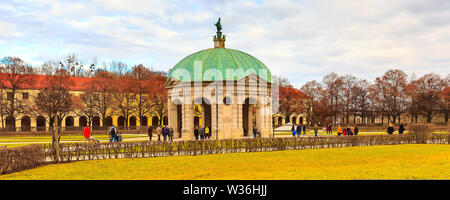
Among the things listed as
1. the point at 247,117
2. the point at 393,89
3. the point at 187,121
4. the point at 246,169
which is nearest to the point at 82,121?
the point at 247,117

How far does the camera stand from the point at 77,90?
79.8 metres

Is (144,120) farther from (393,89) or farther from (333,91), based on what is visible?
(393,89)

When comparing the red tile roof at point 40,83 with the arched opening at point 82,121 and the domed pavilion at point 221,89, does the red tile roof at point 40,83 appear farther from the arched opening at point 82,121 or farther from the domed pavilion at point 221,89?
the domed pavilion at point 221,89

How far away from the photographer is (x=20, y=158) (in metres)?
17.8

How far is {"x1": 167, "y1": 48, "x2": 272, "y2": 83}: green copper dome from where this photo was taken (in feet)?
134

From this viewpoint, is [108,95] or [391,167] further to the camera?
[108,95]

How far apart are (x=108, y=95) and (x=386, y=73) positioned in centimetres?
5770

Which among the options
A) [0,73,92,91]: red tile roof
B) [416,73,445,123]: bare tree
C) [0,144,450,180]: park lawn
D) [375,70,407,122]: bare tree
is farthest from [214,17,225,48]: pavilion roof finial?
[416,73,445,123]: bare tree

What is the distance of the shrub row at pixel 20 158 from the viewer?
662 inches

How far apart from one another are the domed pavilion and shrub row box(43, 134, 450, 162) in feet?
40.3

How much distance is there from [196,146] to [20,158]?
10.4 metres

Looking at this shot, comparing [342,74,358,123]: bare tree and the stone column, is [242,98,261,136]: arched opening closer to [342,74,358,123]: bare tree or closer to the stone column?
the stone column

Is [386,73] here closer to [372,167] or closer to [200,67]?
[200,67]

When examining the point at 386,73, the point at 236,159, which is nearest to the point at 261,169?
the point at 236,159
